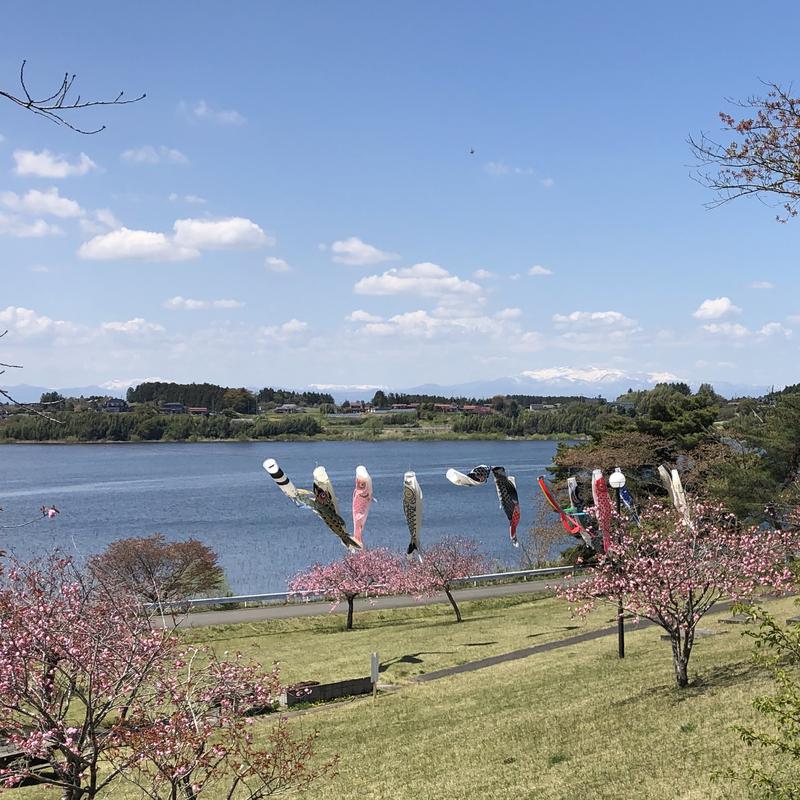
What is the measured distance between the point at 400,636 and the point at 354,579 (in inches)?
200

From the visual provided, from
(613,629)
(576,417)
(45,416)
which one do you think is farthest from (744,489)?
(576,417)

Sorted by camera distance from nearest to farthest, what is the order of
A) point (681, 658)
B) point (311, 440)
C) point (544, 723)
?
point (544, 723) < point (681, 658) < point (311, 440)

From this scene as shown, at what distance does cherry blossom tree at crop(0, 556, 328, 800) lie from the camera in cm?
1016

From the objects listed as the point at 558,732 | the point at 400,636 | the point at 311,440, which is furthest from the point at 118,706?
the point at 311,440

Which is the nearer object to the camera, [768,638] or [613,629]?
[768,638]

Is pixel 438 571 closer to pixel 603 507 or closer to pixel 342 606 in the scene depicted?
pixel 342 606

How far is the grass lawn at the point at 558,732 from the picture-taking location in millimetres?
12414

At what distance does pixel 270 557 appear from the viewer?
5681cm

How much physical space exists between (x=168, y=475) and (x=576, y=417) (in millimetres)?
82859

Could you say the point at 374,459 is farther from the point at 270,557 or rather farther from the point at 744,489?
the point at 744,489

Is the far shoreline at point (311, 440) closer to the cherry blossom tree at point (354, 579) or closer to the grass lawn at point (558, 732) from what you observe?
the cherry blossom tree at point (354, 579)

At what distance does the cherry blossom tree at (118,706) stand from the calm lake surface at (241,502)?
1595 centimetres

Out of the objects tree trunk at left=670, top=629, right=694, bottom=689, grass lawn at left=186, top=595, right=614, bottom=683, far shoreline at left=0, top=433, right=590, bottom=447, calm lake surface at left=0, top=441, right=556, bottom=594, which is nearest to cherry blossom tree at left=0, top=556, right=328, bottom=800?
tree trunk at left=670, top=629, right=694, bottom=689

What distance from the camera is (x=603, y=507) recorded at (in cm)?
A: 2581
